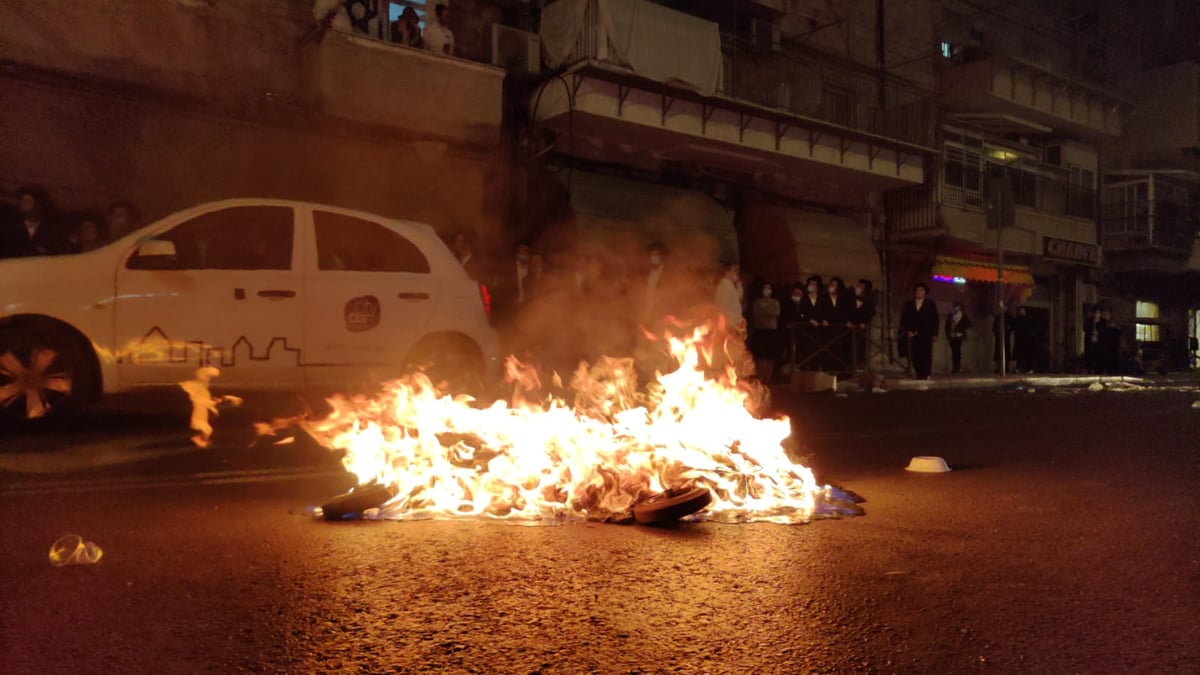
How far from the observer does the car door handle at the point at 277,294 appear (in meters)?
7.23

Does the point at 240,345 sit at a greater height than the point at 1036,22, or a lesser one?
lesser

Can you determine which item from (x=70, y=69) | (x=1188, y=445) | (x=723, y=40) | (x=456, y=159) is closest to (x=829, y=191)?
(x=723, y=40)

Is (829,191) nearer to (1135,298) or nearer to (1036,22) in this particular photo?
(1036,22)

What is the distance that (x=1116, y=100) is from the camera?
27.4m

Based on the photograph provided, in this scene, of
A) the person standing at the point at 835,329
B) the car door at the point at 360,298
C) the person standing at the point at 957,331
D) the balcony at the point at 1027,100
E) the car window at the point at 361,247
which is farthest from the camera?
the balcony at the point at 1027,100

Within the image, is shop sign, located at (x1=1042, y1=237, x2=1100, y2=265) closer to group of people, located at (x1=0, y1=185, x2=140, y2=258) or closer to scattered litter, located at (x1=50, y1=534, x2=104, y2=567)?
group of people, located at (x1=0, y1=185, x2=140, y2=258)

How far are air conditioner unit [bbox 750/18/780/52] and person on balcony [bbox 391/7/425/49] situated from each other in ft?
28.9

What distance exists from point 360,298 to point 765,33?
1522 centimetres

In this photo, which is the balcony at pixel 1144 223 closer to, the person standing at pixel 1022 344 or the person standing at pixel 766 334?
the person standing at pixel 1022 344

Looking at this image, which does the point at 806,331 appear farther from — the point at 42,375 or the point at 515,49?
the point at 42,375

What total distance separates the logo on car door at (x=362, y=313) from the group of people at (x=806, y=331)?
335 inches

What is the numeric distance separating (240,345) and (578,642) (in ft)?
17.9

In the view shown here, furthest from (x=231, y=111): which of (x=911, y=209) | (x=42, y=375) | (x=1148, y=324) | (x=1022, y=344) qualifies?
(x=1148, y=324)

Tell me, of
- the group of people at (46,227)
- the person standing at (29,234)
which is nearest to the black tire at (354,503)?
the group of people at (46,227)
